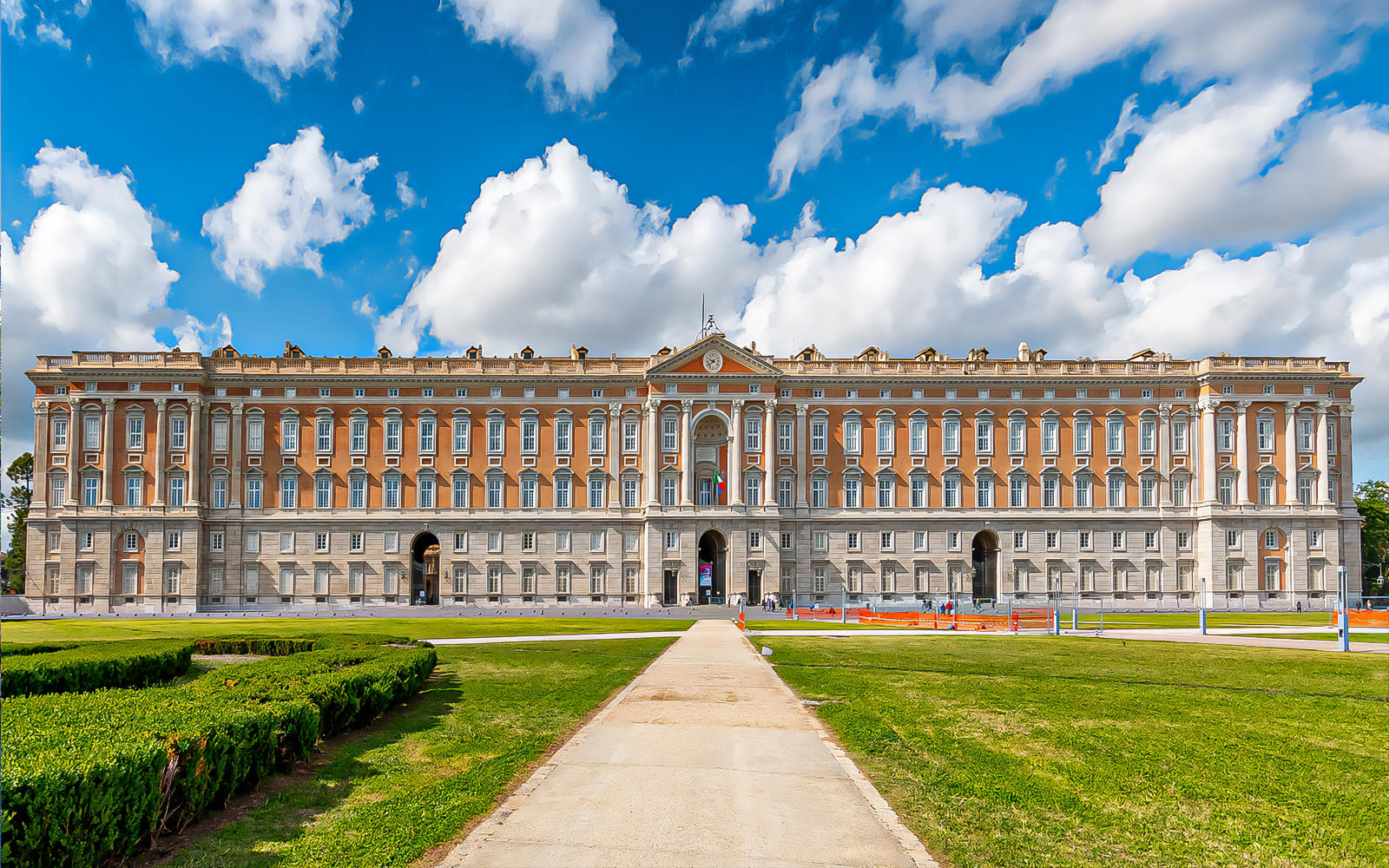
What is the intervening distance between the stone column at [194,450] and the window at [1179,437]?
82221 mm

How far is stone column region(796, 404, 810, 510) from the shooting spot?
67500 millimetres

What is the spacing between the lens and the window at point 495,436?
67.4 meters

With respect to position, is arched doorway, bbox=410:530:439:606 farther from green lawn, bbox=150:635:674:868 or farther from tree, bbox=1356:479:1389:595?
tree, bbox=1356:479:1389:595

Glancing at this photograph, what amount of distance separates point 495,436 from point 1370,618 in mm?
60572

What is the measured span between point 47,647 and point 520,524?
44.4 m

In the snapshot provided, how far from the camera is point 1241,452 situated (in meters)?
66.9

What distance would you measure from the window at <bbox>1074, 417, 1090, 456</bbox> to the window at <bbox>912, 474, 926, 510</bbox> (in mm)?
13544

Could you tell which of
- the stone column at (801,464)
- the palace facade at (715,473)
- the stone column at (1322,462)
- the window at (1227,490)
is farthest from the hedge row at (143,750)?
the stone column at (1322,462)

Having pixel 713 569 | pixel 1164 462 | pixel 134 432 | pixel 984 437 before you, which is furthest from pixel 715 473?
pixel 134 432

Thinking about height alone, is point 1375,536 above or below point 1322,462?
below

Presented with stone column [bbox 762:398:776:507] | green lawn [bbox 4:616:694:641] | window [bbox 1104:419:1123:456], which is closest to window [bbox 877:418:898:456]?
stone column [bbox 762:398:776:507]

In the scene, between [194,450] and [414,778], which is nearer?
[414,778]

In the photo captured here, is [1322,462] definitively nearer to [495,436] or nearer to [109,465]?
[495,436]

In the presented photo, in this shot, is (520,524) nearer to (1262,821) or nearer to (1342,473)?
(1262,821)
